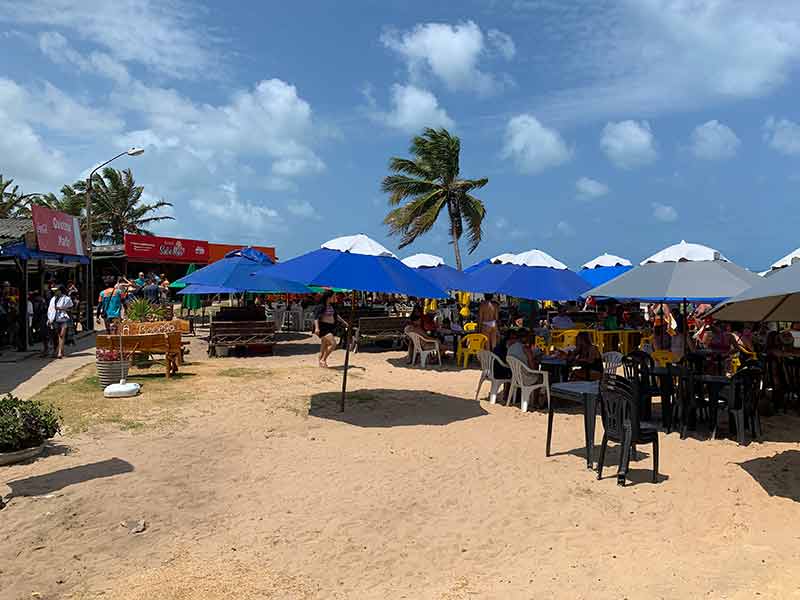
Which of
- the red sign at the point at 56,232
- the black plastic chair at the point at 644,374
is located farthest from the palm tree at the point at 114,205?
the black plastic chair at the point at 644,374

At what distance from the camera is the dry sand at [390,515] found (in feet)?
12.8

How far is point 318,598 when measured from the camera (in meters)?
3.71

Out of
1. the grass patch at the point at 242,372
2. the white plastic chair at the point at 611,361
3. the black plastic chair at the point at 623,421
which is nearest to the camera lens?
the black plastic chair at the point at 623,421

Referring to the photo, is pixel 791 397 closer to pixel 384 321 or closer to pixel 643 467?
pixel 643 467

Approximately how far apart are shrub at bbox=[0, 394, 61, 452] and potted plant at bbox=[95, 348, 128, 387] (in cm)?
358

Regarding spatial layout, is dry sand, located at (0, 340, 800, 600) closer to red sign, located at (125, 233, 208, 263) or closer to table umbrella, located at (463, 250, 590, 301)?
table umbrella, located at (463, 250, 590, 301)

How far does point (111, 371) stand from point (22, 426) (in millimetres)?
4007

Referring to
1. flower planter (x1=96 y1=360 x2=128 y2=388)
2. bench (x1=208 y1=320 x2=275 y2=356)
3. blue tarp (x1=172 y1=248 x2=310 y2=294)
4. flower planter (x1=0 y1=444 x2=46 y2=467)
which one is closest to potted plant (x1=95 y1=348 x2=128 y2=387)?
flower planter (x1=96 y1=360 x2=128 y2=388)

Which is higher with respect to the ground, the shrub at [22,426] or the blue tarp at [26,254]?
the blue tarp at [26,254]

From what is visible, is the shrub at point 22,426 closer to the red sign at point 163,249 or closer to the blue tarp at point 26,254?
the blue tarp at point 26,254

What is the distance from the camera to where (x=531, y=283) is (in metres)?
11.2

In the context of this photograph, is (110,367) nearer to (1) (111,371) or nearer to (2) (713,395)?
(1) (111,371)

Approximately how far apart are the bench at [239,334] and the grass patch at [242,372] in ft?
6.44

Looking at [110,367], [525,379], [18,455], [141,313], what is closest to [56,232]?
[141,313]
